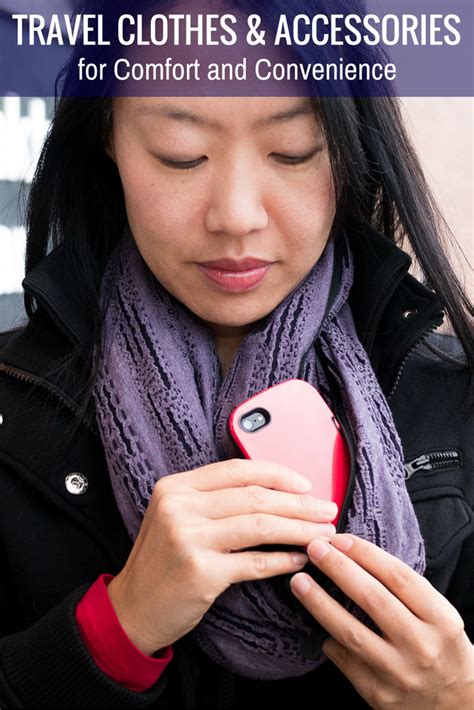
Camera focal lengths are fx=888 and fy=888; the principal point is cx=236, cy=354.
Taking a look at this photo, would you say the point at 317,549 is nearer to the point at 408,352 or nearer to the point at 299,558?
the point at 299,558

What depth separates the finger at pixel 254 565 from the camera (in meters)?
0.84

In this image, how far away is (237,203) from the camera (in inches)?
37.2

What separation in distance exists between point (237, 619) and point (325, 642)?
10cm

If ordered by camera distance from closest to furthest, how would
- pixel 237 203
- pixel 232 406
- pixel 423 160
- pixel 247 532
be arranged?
pixel 247 532 < pixel 237 203 < pixel 232 406 < pixel 423 160

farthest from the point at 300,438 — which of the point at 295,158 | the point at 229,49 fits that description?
the point at 229,49

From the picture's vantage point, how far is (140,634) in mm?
888

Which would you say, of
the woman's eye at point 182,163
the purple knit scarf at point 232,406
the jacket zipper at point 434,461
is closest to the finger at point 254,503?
the purple knit scarf at point 232,406

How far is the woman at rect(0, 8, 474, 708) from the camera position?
86 cm

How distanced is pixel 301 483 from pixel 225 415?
0.20 m

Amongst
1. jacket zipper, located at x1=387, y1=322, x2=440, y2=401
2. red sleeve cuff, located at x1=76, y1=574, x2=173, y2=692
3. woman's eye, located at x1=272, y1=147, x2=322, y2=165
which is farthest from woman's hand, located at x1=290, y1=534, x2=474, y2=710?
woman's eye, located at x1=272, y1=147, x2=322, y2=165

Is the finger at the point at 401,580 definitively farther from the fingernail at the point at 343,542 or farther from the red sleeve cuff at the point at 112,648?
the red sleeve cuff at the point at 112,648

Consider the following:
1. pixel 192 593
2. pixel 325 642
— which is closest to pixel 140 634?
pixel 192 593

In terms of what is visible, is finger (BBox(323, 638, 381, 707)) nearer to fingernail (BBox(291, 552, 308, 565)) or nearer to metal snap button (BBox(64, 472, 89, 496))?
Answer: fingernail (BBox(291, 552, 308, 565))

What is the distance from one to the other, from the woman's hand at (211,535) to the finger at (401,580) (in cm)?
3
